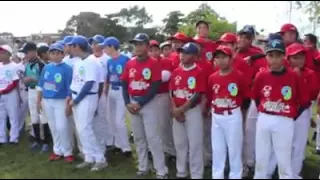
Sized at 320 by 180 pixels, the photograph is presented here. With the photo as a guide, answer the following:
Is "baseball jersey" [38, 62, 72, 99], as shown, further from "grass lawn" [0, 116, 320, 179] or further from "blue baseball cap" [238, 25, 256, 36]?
"blue baseball cap" [238, 25, 256, 36]

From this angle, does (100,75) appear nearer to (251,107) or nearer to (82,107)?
(82,107)

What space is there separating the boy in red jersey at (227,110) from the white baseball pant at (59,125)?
8.47 ft

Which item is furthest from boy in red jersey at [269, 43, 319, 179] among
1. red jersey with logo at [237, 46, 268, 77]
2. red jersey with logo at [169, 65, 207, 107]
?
red jersey with logo at [169, 65, 207, 107]

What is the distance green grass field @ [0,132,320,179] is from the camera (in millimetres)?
6748

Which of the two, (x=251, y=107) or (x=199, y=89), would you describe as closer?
(x=199, y=89)

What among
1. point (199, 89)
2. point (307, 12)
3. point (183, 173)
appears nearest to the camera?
point (199, 89)

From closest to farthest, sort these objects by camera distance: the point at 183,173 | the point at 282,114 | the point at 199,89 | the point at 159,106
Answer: the point at 282,114 < the point at 199,89 < the point at 183,173 < the point at 159,106

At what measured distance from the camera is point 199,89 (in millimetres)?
6184

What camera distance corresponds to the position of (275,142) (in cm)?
579

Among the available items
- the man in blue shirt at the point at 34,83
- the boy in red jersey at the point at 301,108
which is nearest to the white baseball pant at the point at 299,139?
the boy in red jersey at the point at 301,108

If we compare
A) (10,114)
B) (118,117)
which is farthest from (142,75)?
(10,114)

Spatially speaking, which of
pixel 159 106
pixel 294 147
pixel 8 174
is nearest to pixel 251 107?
pixel 294 147

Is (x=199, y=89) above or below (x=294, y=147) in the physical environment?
above

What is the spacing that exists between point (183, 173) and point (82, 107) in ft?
5.76
